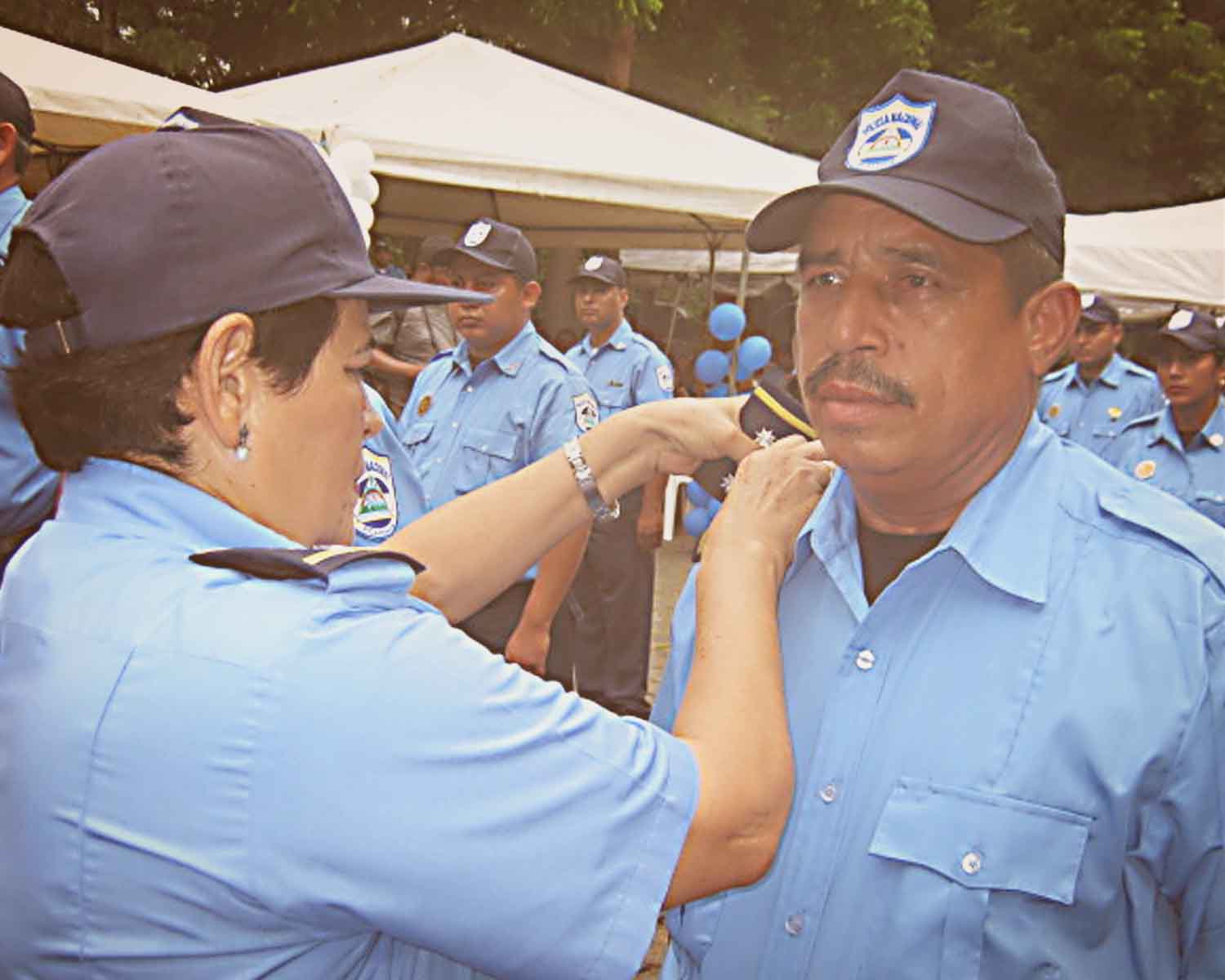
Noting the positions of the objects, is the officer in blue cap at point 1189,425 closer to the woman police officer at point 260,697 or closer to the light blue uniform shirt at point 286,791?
the woman police officer at point 260,697

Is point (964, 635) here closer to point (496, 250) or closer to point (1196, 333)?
point (496, 250)

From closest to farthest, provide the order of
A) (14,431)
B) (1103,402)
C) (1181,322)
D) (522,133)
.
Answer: (14,431), (1181,322), (522,133), (1103,402)

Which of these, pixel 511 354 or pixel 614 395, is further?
pixel 614 395

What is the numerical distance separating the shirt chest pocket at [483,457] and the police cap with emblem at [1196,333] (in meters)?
4.17

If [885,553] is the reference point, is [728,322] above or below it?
below

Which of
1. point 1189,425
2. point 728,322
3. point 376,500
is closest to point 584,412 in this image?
point 376,500

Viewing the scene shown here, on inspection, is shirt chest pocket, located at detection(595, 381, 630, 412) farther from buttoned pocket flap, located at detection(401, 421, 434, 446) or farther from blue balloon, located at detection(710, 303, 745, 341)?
blue balloon, located at detection(710, 303, 745, 341)

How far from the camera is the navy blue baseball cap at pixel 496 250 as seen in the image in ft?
16.1

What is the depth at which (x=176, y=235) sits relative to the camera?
3.94 ft

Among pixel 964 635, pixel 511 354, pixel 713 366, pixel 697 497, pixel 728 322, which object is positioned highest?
pixel 964 635

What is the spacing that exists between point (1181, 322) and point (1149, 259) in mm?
4232

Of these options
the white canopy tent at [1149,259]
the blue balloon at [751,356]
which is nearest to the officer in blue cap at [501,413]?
the blue balloon at [751,356]

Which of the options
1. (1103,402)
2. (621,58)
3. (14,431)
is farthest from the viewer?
(621,58)

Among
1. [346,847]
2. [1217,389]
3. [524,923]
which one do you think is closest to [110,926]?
[346,847]
